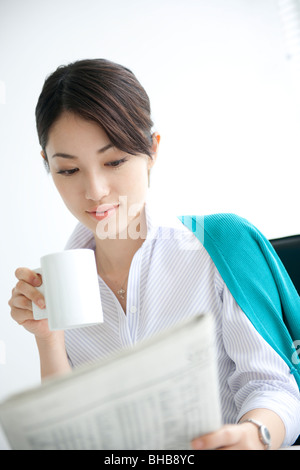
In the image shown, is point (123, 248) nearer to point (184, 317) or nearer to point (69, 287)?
point (184, 317)

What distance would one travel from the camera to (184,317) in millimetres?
1056

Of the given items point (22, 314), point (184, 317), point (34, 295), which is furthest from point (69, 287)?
point (184, 317)

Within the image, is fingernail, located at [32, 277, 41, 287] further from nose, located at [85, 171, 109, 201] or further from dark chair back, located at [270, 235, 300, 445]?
dark chair back, located at [270, 235, 300, 445]

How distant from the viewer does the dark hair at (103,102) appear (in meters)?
1.01

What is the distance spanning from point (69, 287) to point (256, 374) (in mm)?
380

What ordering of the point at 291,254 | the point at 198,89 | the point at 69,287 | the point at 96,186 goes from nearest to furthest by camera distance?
the point at 69,287
the point at 96,186
the point at 291,254
the point at 198,89

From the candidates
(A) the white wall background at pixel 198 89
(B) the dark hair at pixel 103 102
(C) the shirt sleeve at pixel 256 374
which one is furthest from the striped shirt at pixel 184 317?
(A) the white wall background at pixel 198 89

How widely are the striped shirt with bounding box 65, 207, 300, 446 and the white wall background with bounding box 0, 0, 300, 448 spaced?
0.89 meters

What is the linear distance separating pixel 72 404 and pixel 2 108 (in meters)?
1.71

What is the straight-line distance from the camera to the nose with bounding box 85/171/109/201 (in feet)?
3.27

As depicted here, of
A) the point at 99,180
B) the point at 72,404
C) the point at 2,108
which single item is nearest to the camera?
the point at 72,404

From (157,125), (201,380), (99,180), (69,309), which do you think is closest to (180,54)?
(157,125)

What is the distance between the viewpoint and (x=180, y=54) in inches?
84.7
